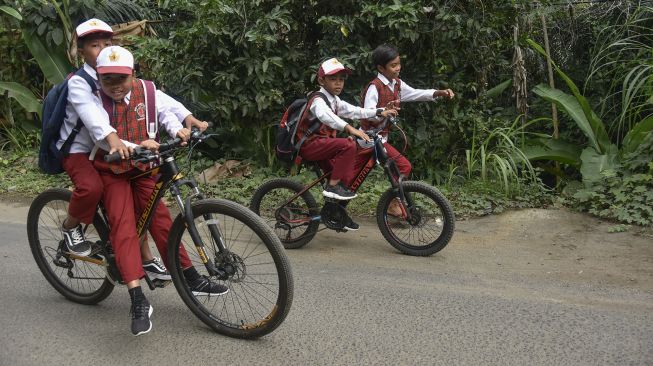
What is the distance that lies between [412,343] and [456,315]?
Result: 530 millimetres

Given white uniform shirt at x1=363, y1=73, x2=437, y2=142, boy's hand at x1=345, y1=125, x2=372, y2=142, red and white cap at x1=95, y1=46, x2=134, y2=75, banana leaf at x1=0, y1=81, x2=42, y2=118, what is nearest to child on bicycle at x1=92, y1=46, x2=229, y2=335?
red and white cap at x1=95, y1=46, x2=134, y2=75

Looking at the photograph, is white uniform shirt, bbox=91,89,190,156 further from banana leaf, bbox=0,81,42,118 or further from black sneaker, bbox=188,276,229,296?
banana leaf, bbox=0,81,42,118

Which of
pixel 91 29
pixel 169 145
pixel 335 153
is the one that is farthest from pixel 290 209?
pixel 91 29

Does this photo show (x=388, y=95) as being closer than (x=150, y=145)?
No

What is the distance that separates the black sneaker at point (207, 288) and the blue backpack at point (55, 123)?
3.72ft

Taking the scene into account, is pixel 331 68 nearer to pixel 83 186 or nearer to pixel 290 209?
pixel 290 209

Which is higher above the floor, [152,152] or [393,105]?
[393,105]

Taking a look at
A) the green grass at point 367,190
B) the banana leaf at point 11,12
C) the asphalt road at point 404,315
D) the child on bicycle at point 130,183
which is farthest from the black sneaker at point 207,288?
the banana leaf at point 11,12

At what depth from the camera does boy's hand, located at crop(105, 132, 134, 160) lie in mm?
3346

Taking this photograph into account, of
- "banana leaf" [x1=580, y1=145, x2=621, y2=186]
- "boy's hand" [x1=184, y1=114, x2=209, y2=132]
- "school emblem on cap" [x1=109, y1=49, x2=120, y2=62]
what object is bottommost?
Answer: "banana leaf" [x1=580, y1=145, x2=621, y2=186]

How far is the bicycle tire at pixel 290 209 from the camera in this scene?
217 inches

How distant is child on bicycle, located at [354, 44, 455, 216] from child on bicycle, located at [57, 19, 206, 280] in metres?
2.11

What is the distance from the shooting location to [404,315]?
4027mm

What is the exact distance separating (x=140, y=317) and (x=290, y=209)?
86.9 inches
